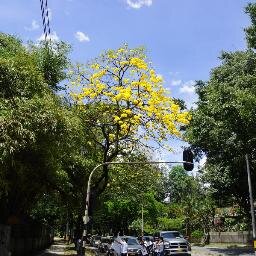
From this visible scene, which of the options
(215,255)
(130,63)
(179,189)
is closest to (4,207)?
(130,63)

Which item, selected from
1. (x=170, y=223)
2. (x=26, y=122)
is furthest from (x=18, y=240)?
(x=170, y=223)

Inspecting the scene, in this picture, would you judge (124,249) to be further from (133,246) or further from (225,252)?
(225,252)

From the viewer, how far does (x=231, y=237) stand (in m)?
58.3

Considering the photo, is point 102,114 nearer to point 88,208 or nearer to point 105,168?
point 105,168

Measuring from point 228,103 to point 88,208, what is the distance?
10.5 m

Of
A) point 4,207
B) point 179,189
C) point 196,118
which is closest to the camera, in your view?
point 4,207

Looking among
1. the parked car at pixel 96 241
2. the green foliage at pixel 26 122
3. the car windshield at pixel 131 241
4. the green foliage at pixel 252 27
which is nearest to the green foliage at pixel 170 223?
the parked car at pixel 96 241

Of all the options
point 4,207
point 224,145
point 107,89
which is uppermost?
point 107,89

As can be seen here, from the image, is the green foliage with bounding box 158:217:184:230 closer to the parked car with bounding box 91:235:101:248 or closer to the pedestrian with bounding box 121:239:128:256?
the parked car with bounding box 91:235:101:248

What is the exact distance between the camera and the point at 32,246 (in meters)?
37.8

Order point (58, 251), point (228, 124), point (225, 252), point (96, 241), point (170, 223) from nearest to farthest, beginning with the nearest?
point (228, 124), point (225, 252), point (58, 251), point (96, 241), point (170, 223)

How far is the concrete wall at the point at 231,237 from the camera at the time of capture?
182ft

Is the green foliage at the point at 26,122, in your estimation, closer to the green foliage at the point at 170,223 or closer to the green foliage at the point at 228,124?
the green foliage at the point at 228,124

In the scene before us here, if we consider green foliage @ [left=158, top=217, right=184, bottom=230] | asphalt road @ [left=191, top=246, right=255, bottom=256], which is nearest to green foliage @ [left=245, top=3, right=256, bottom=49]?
asphalt road @ [left=191, top=246, right=255, bottom=256]
